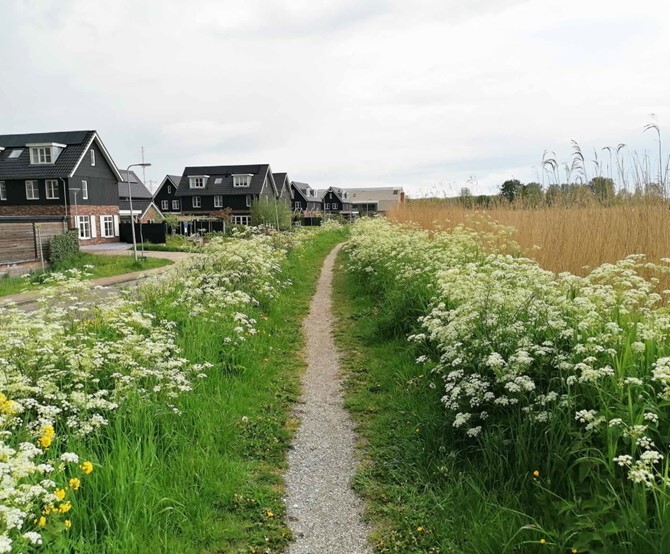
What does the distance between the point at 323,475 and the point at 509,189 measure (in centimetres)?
1202

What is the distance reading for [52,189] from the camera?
38531 mm

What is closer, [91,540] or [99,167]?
[91,540]

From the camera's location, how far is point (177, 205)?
69.4 meters

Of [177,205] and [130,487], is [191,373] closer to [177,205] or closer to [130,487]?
[130,487]

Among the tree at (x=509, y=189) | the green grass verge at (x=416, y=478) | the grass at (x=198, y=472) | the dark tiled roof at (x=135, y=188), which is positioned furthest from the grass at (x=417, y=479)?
the dark tiled roof at (x=135, y=188)

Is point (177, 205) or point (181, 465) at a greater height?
point (177, 205)

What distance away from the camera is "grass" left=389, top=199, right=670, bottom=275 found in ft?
23.0

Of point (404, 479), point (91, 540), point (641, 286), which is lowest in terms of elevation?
point (404, 479)

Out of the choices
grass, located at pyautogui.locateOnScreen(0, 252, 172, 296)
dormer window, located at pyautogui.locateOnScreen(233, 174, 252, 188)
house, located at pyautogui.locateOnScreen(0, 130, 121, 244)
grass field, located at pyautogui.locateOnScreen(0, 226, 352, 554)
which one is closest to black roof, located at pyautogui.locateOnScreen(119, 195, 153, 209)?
dormer window, located at pyautogui.locateOnScreen(233, 174, 252, 188)

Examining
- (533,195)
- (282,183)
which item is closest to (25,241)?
(533,195)

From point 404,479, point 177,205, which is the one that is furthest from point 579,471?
point 177,205

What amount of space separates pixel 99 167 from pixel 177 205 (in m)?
28.1

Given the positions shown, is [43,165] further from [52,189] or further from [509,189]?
[509,189]

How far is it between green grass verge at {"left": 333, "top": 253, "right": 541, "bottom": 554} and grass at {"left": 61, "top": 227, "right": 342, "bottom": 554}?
79 cm
